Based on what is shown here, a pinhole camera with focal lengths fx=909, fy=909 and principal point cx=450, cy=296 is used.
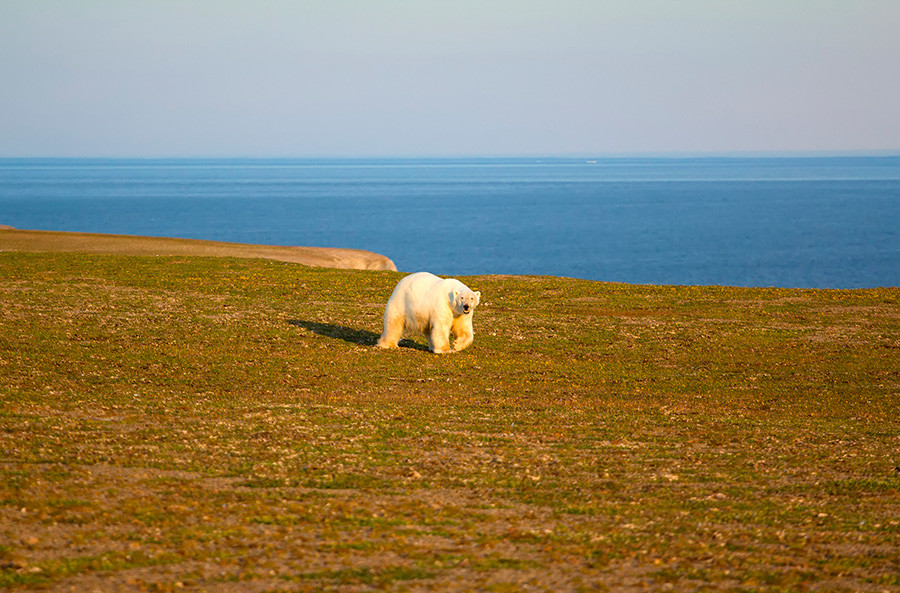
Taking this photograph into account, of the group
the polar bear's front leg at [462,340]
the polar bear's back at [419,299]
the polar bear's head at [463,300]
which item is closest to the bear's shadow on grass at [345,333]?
the polar bear's front leg at [462,340]

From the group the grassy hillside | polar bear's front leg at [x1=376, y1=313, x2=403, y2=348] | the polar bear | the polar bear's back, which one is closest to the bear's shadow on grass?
the grassy hillside

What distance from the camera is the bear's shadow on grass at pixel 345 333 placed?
25447 millimetres

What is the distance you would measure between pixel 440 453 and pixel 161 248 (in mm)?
44193

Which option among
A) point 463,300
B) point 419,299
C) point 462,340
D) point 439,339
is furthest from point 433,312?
point 462,340

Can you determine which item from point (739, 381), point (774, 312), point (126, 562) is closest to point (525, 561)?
point (126, 562)

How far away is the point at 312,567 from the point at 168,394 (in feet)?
33.7

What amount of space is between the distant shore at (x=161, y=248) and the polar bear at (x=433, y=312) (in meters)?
28.8

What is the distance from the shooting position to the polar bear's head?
2306 centimetres

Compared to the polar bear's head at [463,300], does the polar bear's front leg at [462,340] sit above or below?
below

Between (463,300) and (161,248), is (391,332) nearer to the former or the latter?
(463,300)

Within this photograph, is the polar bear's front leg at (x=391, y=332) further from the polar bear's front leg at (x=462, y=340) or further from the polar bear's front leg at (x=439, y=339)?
the polar bear's front leg at (x=462, y=340)

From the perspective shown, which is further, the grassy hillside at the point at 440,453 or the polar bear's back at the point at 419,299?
the polar bear's back at the point at 419,299

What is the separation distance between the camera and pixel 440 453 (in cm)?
1347

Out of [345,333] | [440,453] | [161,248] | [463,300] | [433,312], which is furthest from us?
[161,248]
